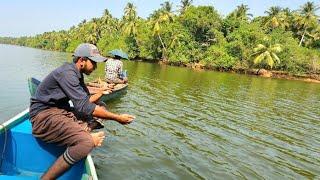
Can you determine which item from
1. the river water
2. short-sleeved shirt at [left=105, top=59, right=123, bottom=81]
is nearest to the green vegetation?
the river water

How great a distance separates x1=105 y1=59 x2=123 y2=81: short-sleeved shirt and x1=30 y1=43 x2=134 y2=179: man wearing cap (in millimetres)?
10748

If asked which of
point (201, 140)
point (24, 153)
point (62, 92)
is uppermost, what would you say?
point (62, 92)

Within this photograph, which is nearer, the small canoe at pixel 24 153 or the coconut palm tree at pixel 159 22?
the small canoe at pixel 24 153

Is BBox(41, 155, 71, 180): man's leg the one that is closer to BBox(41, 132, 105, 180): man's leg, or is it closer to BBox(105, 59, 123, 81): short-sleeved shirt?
BBox(41, 132, 105, 180): man's leg

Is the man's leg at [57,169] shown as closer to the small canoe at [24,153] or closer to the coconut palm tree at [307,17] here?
the small canoe at [24,153]

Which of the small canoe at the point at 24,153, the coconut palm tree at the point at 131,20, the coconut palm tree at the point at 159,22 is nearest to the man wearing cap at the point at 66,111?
the small canoe at the point at 24,153

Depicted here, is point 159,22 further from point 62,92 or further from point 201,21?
point 62,92

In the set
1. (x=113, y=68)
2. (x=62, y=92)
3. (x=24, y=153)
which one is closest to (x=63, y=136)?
(x=62, y=92)

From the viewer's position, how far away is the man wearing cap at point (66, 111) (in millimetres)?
4590

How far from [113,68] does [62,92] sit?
37.0 feet

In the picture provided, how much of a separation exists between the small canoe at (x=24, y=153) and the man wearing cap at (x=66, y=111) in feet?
1.30

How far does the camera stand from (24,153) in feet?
17.8

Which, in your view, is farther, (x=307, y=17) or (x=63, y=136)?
(x=307, y=17)

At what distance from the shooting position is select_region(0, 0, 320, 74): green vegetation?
6003 cm
